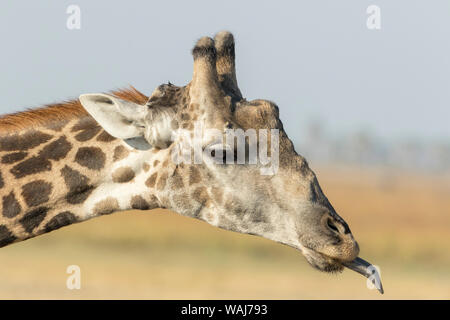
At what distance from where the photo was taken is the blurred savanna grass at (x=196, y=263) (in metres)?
30.9

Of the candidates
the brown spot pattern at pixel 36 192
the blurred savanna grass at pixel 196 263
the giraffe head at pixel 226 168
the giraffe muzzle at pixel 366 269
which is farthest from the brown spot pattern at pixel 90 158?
the blurred savanna grass at pixel 196 263

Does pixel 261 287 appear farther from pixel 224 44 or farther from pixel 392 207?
pixel 392 207

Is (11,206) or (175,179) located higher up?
(175,179)

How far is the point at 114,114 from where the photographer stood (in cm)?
1003

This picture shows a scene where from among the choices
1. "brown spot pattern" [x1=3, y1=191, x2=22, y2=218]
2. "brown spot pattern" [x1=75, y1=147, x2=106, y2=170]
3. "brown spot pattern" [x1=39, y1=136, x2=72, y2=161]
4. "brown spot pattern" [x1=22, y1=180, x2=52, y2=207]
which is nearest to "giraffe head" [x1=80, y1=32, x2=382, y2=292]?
"brown spot pattern" [x1=75, y1=147, x2=106, y2=170]

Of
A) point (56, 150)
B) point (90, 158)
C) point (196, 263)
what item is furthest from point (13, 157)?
point (196, 263)

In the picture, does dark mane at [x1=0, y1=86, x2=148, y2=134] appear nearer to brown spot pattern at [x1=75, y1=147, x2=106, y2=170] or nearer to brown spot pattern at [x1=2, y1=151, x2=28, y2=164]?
brown spot pattern at [x1=2, y1=151, x2=28, y2=164]

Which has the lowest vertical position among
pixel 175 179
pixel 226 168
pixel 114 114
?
pixel 175 179

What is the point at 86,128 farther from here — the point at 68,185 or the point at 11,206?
the point at 11,206

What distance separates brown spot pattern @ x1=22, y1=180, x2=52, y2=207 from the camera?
33.0 ft

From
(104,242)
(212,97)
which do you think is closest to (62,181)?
(212,97)

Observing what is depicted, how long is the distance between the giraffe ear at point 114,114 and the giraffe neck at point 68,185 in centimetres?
28

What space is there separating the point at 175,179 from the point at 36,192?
62.4 inches

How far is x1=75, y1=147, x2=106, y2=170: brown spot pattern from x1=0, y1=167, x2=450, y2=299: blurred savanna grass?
39.6ft
